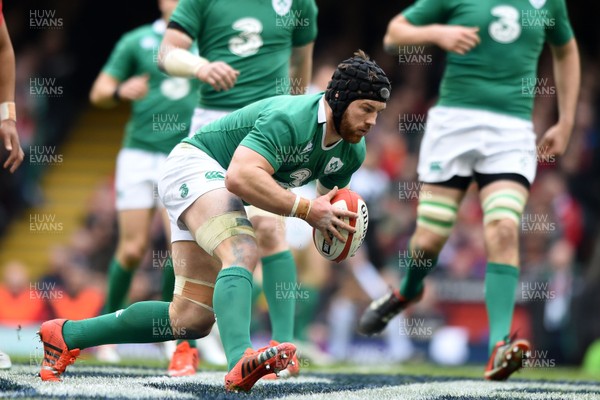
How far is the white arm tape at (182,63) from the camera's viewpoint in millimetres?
6246

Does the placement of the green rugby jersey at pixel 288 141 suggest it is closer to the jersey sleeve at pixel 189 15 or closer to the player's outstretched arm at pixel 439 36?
the jersey sleeve at pixel 189 15

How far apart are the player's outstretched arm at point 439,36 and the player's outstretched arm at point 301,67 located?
62 centimetres

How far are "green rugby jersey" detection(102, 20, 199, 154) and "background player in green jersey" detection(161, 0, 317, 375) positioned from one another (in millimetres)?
1610

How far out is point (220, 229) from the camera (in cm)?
509

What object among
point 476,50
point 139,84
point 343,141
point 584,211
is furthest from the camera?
point 584,211

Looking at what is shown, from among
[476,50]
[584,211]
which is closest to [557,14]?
[476,50]

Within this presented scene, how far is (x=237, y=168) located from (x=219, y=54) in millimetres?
2089

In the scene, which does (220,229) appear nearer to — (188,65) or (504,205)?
(188,65)

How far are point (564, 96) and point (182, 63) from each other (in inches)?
112

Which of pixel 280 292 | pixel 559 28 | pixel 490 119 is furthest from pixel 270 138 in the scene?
pixel 559 28

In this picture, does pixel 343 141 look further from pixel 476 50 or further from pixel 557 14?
pixel 557 14

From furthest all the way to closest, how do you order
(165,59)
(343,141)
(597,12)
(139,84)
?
(597,12) < (139,84) < (165,59) < (343,141)

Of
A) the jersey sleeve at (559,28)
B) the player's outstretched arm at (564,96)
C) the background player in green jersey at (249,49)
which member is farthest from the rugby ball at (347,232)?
the jersey sleeve at (559,28)

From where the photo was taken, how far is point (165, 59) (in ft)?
21.7
